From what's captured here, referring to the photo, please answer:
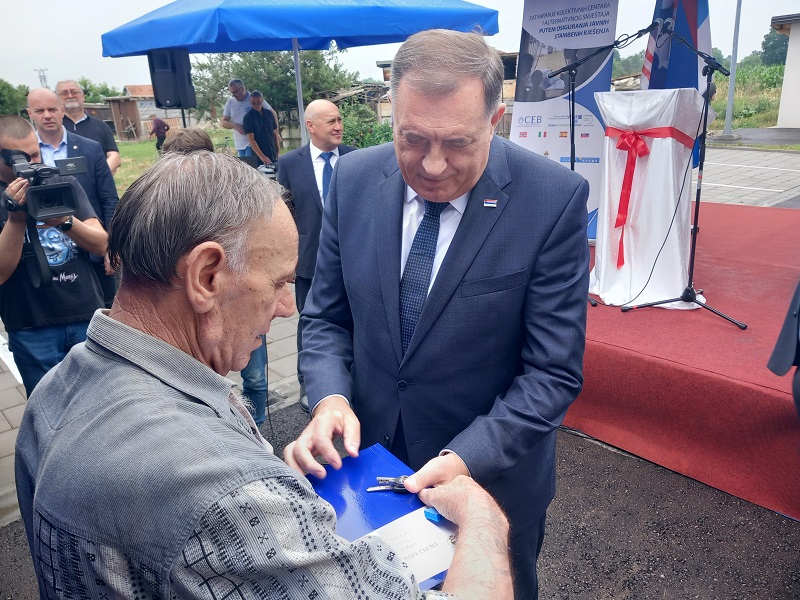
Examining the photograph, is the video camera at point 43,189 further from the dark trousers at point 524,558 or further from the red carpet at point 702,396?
the red carpet at point 702,396

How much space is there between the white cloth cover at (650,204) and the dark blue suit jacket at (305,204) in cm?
219

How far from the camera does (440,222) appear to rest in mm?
1618

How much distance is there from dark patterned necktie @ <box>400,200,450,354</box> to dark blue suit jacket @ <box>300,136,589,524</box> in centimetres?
3

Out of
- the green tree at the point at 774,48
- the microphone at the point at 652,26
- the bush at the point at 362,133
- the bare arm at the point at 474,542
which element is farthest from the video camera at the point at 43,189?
the green tree at the point at 774,48

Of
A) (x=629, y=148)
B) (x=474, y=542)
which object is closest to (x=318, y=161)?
(x=629, y=148)

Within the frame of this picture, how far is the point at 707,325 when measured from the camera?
12.5 feet

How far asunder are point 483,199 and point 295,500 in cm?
102

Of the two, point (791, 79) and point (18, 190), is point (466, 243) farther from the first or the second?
point (791, 79)

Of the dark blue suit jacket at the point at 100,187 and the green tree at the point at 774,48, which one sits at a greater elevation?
the green tree at the point at 774,48

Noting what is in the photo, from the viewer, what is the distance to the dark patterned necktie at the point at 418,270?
1581 mm

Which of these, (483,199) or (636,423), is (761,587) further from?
(483,199)

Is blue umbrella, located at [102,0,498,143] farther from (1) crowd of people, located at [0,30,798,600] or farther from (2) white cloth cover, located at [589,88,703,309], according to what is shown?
(1) crowd of people, located at [0,30,798,600]

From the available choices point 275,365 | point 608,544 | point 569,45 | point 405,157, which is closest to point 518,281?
point 405,157

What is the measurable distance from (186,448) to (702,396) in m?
2.96
